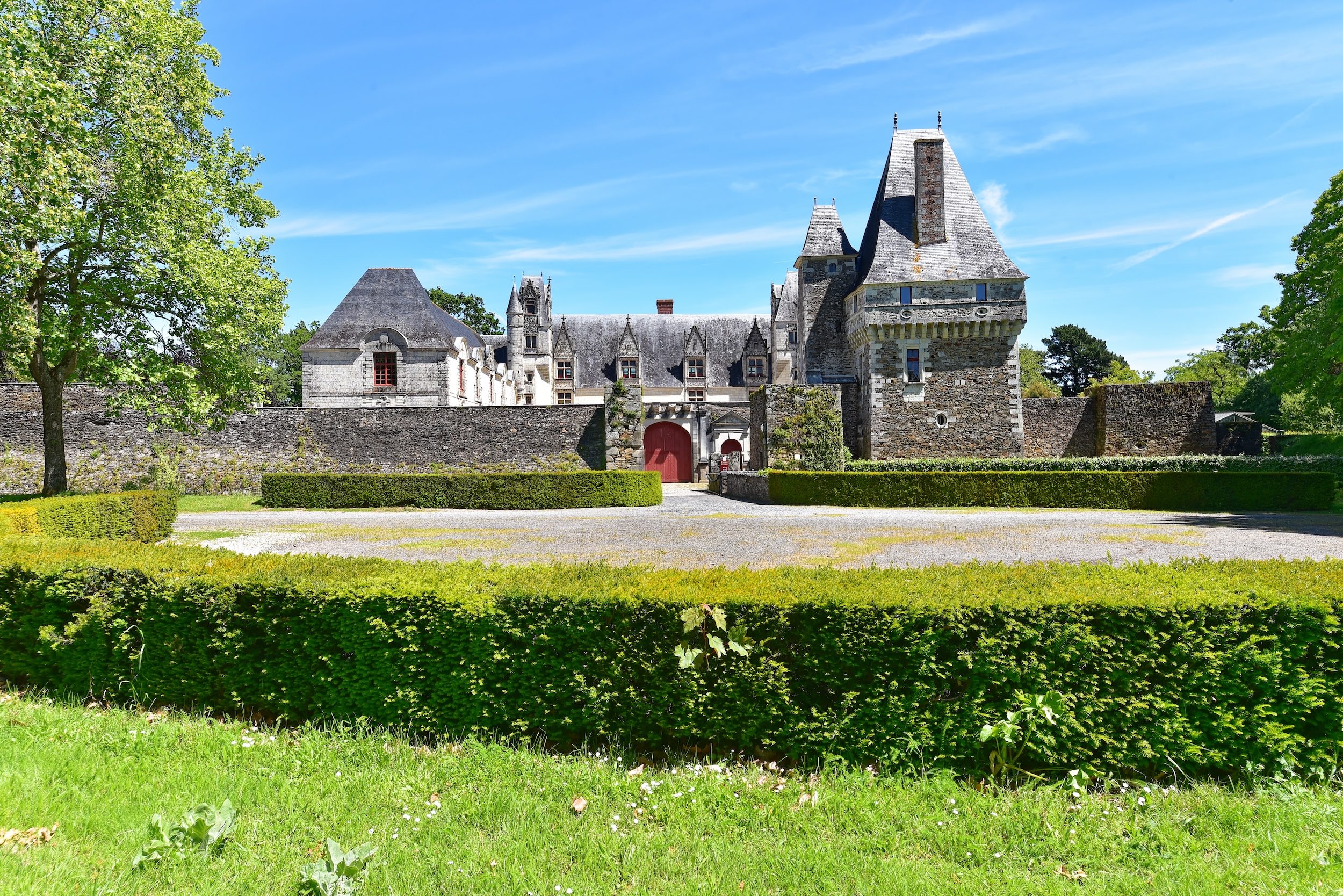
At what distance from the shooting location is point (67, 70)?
39.0 ft

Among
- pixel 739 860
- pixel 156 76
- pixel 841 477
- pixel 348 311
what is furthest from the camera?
pixel 348 311

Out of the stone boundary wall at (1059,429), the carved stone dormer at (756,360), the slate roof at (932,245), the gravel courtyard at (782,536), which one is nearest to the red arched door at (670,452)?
the carved stone dormer at (756,360)

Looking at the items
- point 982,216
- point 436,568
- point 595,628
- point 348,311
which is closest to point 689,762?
point 595,628

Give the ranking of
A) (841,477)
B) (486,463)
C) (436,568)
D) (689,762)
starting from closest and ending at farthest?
(689,762), (436,568), (841,477), (486,463)

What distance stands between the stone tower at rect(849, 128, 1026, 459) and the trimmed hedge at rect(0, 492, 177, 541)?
73.4 ft

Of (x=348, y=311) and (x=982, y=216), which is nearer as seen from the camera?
(x=982, y=216)

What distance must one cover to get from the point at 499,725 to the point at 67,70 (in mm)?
14831

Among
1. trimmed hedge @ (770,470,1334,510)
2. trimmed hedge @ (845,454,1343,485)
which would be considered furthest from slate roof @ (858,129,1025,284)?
trimmed hedge @ (770,470,1334,510)

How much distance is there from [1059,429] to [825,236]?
41.6ft

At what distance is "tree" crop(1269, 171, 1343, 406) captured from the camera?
2023cm

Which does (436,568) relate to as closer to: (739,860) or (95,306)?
(739,860)

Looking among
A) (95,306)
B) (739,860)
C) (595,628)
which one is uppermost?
(95,306)

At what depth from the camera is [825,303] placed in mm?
30453

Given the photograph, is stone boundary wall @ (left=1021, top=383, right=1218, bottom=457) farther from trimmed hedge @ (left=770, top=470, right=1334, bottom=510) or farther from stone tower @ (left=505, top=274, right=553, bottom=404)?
stone tower @ (left=505, top=274, right=553, bottom=404)
